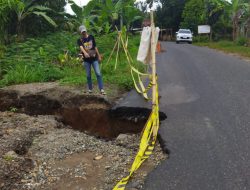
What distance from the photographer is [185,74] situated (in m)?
12.5

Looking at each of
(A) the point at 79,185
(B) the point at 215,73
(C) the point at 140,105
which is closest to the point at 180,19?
(B) the point at 215,73

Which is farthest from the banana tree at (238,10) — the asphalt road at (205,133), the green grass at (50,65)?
the asphalt road at (205,133)

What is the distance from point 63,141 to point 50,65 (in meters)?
7.07

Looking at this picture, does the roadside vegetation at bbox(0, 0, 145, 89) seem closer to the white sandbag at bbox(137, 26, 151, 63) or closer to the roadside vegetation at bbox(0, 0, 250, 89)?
the roadside vegetation at bbox(0, 0, 250, 89)

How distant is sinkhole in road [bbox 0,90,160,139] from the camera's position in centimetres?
826

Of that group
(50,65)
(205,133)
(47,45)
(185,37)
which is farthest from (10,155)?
(185,37)

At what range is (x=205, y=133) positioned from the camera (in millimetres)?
6617

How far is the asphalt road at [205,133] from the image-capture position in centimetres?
497

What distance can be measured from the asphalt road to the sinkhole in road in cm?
74

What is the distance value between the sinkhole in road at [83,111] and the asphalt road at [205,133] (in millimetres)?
745

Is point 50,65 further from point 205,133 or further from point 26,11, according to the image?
point 205,133

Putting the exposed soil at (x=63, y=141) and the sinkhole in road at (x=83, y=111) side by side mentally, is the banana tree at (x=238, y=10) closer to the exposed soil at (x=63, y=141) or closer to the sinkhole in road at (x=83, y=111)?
the exposed soil at (x=63, y=141)

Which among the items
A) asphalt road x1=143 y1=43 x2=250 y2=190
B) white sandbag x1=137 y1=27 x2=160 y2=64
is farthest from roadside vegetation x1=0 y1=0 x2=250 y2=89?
white sandbag x1=137 y1=27 x2=160 y2=64

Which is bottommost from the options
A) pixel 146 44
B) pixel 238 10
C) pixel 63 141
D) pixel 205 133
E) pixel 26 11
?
Answer: pixel 63 141
